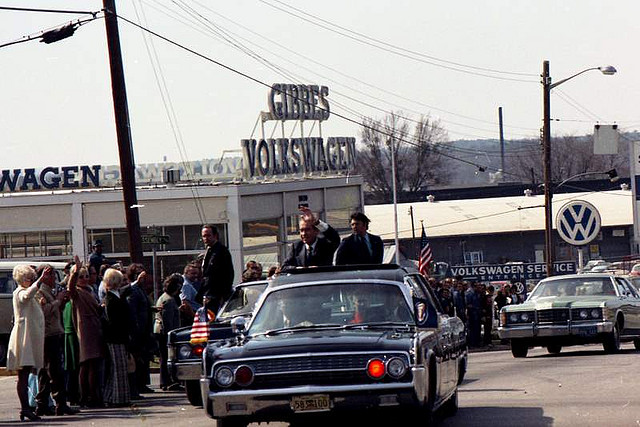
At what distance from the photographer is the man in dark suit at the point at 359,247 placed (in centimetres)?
1558

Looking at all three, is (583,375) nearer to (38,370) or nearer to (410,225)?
(38,370)

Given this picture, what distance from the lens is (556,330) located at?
2370 centimetres

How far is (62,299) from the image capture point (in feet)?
55.4

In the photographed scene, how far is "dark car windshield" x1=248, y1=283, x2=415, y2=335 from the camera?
475 inches

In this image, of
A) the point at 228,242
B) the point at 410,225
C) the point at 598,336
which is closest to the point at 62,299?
the point at 598,336

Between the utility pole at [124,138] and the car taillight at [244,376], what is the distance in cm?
1419

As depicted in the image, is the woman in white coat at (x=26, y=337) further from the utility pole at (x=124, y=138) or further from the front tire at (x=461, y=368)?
the utility pole at (x=124, y=138)

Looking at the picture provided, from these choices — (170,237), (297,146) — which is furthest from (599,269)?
(170,237)

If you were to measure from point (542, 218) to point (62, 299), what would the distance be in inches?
2748

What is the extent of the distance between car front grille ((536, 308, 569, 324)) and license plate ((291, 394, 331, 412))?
540 inches

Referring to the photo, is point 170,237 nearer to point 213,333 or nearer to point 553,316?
point 553,316

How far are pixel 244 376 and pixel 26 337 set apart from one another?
494cm

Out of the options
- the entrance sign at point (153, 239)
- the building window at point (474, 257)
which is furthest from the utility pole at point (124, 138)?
the building window at point (474, 257)

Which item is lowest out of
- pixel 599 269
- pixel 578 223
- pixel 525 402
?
pixel 599 269
